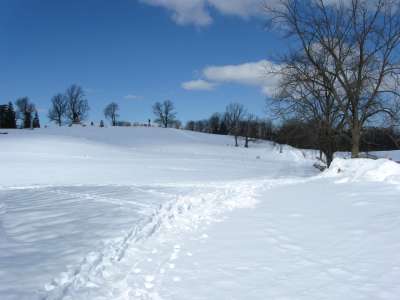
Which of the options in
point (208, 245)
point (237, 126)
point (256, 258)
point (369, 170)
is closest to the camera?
point (256, 258)

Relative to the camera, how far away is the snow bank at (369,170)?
1139 centimetres

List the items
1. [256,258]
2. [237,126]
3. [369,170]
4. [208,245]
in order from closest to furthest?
[256,258], [208,245], [369,170], [237,126]

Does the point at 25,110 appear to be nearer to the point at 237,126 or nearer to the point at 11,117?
the point at 11,117

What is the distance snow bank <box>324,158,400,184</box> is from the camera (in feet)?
37.4

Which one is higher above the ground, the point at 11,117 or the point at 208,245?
the point at 11,117

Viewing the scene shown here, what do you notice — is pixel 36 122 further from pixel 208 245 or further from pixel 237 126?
pixel 208 245

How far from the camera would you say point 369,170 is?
40.7 feet

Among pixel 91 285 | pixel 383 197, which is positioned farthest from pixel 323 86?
pixel 91 285

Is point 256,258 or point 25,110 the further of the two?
point 25,110

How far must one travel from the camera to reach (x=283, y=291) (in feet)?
13.5

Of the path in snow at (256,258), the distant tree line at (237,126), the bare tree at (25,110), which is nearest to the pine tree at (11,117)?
the bare tree at (25,110)

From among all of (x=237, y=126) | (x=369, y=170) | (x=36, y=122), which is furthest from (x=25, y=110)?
(x=369, y=170)

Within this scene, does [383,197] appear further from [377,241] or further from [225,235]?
[225,235]

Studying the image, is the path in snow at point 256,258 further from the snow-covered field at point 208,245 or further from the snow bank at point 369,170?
the snow bank at point 369,170
